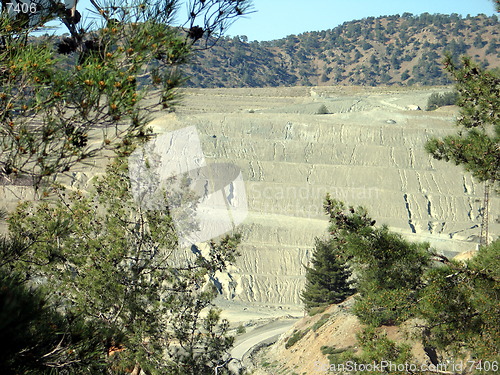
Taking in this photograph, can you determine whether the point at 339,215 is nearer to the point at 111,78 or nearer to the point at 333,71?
the point at 111,78

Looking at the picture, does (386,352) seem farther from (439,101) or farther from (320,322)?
(439,101)

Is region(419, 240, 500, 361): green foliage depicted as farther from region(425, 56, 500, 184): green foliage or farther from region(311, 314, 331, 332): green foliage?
region(311, 314, 331, 332): green foliage

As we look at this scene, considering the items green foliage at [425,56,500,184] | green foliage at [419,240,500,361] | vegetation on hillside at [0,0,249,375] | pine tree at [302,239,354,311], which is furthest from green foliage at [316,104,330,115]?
vegetation on hillside at [0,0,249,375]

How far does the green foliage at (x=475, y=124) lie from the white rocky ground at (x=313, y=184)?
23041 millimetres

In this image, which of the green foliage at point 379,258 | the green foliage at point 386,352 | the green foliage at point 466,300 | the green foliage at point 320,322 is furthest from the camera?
the green foliage at point 320,322

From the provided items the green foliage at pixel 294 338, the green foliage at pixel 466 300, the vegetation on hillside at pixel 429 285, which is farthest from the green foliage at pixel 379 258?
the green foliage at pixel 294 338

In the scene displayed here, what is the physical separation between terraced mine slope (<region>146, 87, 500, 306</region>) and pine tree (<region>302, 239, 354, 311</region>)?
31.7 feet

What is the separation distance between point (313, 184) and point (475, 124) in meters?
39.4

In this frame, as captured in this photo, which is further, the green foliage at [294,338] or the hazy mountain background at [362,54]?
the hazy mountain background at [362,54]

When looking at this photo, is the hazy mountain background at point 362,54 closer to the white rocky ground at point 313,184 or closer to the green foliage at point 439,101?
the green foliage at point 439,101

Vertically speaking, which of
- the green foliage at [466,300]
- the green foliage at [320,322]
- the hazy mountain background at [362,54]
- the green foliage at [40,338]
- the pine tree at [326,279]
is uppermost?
the hazy mountain background at [362,54]

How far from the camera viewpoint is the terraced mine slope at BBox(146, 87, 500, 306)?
136 ft

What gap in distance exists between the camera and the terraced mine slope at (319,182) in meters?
41.5

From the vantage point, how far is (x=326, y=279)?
98.9 feet
